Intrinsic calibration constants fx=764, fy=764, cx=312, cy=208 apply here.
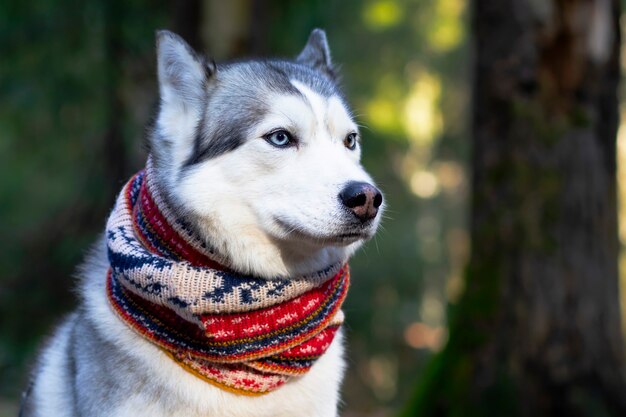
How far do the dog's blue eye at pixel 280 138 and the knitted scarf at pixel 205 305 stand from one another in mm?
470

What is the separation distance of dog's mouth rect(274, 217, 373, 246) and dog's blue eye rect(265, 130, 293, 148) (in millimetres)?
304

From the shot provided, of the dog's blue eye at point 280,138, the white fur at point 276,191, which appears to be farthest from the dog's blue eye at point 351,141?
the dog's blue eye at point 280,138

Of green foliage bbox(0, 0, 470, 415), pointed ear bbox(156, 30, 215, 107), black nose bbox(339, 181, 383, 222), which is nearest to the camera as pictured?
black nose bbox(339, 181, 383, 222)

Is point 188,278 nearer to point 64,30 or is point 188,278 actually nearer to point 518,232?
point 518,232

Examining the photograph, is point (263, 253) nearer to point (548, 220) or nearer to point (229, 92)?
point (229, 92)

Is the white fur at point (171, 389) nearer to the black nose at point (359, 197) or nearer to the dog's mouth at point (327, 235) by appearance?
the dog's mouth at point (327, 235)

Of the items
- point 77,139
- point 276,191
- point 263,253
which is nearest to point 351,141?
point 276,191

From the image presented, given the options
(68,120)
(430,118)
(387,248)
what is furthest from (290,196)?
(430,118)

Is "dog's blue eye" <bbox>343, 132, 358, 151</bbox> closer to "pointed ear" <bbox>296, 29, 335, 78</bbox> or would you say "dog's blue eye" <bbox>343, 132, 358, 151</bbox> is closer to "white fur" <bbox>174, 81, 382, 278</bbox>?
"white fur" <bbox>174, 81, 382, 278</bbox>

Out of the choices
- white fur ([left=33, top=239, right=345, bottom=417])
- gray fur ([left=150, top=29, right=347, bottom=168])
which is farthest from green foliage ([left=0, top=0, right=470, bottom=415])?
white fur ([left=33, top=239, right=345, bottom=417])

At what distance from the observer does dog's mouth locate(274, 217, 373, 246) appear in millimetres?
2842

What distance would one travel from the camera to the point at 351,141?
3299mm

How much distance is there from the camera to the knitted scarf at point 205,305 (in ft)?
9.36

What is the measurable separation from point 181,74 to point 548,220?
3016mm
